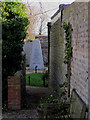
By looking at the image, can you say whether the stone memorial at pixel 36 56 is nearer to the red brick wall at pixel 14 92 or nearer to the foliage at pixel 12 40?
the foliage at pixel 12 40

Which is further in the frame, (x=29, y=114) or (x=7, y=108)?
(x=7, y=108)

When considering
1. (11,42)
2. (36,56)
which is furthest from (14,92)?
(36,56)

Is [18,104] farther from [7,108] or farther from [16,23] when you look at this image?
[16,23]

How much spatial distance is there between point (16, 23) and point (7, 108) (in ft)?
8.28

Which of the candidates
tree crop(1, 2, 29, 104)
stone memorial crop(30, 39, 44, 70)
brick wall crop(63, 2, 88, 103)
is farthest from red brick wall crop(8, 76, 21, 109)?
stone memorial crop(30, 39, 44, 70)

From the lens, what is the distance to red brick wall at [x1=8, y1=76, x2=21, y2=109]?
17.8 feet

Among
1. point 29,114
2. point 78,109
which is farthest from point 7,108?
point 78,109

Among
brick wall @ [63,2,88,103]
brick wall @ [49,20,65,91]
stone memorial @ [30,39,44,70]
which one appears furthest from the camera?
stone memorial @ [30,39,44,70]

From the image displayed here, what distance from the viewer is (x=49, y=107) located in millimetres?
3842

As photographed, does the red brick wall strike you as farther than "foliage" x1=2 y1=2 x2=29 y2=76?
No

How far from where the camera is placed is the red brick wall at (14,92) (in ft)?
17.8

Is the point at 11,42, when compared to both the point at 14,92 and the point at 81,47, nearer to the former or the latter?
the point at 14,92

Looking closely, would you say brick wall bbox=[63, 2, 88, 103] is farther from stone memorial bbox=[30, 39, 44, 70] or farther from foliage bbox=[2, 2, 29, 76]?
stone memorial bbox=[30, 39, 44, 70]

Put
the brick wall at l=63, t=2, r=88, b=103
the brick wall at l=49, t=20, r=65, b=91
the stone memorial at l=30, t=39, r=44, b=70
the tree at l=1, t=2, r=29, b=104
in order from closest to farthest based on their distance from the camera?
the brick wall at l=63, t=2, r=88, b=103 < the brick wall at l=49, t=20, r=65, b=91 < the tree at l=1, t=2, r=29, b=104 < the stone memorial at l=30, t=39, r=44, b=70
